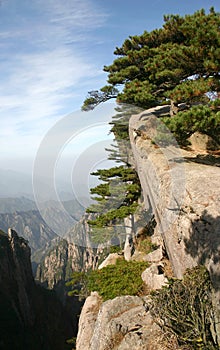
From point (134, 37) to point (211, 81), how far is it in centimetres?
827

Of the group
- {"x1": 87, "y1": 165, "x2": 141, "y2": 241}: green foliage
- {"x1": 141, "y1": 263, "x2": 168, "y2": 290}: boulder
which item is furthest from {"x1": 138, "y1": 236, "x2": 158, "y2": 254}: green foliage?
{"x1": 141, "y1": 263, "x2": 168, "y2": 290}: boulder

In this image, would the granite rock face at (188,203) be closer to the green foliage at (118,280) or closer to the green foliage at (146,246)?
the green foliage at (118,280)

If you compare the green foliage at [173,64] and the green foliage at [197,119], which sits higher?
the green foliage at [173,64]

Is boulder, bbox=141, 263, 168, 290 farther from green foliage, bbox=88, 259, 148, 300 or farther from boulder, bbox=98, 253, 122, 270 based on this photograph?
boulder, bbox=98, 253, 122, 270

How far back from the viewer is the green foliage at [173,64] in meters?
9.19

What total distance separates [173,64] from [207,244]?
7.27 metres

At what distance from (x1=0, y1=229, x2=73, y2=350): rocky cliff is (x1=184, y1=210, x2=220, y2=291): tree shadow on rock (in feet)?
189

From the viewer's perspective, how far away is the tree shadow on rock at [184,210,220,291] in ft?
23.4

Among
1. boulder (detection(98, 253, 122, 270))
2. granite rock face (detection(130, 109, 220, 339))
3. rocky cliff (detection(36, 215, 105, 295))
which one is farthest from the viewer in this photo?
rocky cliff (detection(36, 215, 105, 295))

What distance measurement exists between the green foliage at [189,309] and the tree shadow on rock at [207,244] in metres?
0.28

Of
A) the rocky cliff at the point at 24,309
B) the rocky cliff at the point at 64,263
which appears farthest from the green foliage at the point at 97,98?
the rocky cliff at the point at 64,263

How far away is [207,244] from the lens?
769 centimetres

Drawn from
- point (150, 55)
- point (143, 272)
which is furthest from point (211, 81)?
point (143, 272)

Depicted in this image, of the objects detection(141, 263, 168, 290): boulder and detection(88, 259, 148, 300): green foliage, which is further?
detection(88, 259, 148, 300): green foliage
